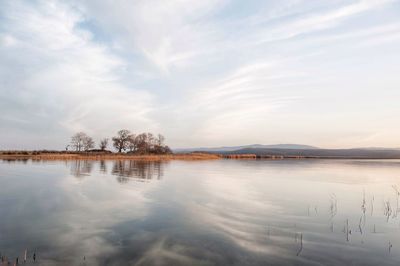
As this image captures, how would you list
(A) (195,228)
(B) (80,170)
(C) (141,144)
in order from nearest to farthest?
(A) (195,228), (B) (80,170), (C) (141,144)

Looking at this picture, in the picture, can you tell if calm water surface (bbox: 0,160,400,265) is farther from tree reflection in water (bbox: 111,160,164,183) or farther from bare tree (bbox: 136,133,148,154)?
bare tree (bbox: 136,133,148,154)

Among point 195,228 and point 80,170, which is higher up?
point 80,170

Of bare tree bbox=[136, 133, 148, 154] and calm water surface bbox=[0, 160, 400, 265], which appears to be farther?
bare tree bbox=[136, 133, 148, 154]

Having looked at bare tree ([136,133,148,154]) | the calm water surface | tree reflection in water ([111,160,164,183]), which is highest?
bare tree ([136,133,148,154])

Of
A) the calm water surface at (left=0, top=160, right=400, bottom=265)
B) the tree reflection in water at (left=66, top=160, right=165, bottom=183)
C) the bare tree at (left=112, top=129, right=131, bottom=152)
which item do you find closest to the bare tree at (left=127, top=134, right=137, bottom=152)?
the bare tree at (left=112, top=129, right=131, bottom=152)

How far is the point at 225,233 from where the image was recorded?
11820 mm

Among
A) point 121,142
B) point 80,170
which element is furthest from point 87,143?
point 80,170

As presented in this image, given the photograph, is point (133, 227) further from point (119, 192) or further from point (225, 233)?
point (119, 192)

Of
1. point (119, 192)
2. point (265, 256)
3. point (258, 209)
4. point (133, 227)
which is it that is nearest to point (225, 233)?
point (265, 256)

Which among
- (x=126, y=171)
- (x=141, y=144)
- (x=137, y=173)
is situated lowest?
(x=137, y=173)

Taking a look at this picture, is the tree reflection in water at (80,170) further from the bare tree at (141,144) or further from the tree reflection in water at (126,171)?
the bare tree at (141,144)

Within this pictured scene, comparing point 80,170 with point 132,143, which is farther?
point 132,143

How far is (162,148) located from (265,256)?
359ft

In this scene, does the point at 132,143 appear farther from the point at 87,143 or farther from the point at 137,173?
the point at 137,173
